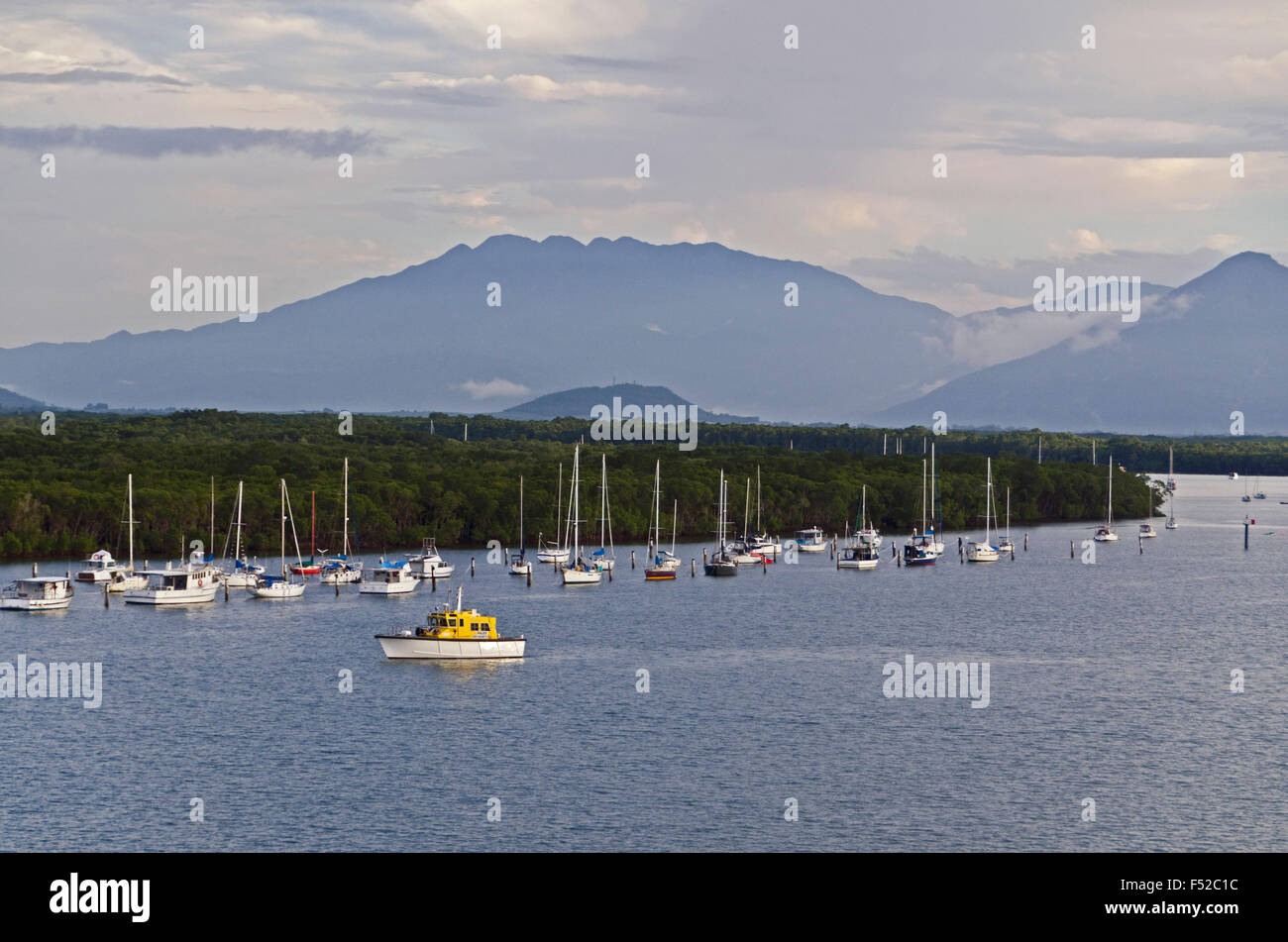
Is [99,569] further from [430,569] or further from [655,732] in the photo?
[655,732]

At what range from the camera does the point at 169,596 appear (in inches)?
3873

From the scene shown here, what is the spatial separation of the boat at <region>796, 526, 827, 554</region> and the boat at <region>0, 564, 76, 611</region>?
75.8 m

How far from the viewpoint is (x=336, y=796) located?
154 feet

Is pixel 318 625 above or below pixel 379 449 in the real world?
below

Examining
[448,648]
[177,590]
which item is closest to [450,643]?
[448,648]

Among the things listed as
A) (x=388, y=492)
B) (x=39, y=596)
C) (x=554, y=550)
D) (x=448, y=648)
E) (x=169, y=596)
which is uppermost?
(x=388, y=492)

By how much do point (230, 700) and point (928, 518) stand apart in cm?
12356

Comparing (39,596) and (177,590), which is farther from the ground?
(177,590)

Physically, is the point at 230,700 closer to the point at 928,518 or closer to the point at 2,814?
the point at 2,814

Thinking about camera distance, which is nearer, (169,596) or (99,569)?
(169,596)

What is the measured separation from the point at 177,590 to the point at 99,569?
2006 cm

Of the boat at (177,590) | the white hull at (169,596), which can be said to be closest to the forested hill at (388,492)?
the boat at (177,590)

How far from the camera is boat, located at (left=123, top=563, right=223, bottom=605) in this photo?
98.4m
